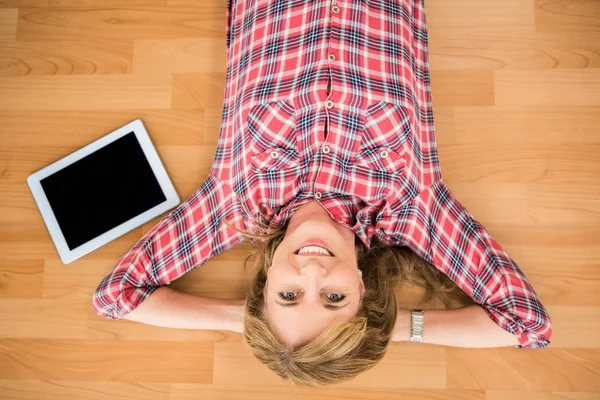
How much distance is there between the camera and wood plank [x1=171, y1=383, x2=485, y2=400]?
4.78 ft

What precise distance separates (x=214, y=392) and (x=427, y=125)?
3.34 feet

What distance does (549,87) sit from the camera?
1.56 meters

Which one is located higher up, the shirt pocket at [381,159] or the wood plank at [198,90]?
the wood plank at [198,90]

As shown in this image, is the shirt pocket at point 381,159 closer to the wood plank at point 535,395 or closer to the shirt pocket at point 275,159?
the shirt pocket at point 275,159

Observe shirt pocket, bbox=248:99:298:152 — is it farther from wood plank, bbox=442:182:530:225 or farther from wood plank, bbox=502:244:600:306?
wood plank, bbox=502:244:600:306

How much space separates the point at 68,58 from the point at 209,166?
618 millimetres

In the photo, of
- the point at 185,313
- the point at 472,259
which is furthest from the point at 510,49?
the point at 185,313

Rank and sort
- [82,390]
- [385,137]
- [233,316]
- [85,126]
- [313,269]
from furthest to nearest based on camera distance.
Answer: [85,126] < [82,390] < [233,316] < [385,137] < [313,269]

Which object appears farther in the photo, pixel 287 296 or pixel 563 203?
pixel 563 203

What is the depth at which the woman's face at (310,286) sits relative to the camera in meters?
1.07

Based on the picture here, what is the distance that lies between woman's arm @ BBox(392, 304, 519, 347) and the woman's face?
32 cm

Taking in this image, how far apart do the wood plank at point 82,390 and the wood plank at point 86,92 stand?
34.7 inches

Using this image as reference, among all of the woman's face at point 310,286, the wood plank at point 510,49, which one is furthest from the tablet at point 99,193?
the wood plank at point 510,49

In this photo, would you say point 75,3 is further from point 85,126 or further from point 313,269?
point 313,269
